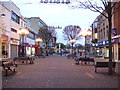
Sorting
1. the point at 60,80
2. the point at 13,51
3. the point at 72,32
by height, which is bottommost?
the point at 60,80

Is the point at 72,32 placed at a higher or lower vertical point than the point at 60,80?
higher

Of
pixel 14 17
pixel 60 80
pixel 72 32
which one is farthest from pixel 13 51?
pixel 60 80

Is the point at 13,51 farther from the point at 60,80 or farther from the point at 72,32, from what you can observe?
the point at 60,80

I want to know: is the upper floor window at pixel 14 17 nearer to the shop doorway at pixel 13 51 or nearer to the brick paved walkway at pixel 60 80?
the shop doorway at pixel 13 51

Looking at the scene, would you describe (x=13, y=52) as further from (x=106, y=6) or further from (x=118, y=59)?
(x=106, y=6)

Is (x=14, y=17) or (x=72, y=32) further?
(x=72, y=32)

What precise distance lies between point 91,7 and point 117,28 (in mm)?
20321

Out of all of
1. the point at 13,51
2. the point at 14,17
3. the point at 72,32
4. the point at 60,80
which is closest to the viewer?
the point at 60,80

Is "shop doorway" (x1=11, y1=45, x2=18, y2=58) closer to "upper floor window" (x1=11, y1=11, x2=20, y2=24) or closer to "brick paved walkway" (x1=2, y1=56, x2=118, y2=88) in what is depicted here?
"upper floor window" (x1=11, y1=11, x2=20, y2=24)

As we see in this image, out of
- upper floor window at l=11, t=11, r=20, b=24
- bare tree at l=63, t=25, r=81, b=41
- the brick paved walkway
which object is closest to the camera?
the brick paved walkway

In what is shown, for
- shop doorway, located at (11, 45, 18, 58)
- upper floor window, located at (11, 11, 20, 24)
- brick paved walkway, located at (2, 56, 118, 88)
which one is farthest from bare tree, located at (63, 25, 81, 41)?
brick paved walkway, located at (2, 56, 118, 88)

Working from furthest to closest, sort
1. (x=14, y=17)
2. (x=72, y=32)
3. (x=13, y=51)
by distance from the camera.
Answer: (x=72, y=32) < (x=14, y=17) < (x=13, y=51)

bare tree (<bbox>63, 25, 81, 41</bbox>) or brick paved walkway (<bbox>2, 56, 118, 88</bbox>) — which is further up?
bare tree (<bbox>63, 25, 81, 41</bbox>)

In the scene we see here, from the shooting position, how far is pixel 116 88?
941cm
